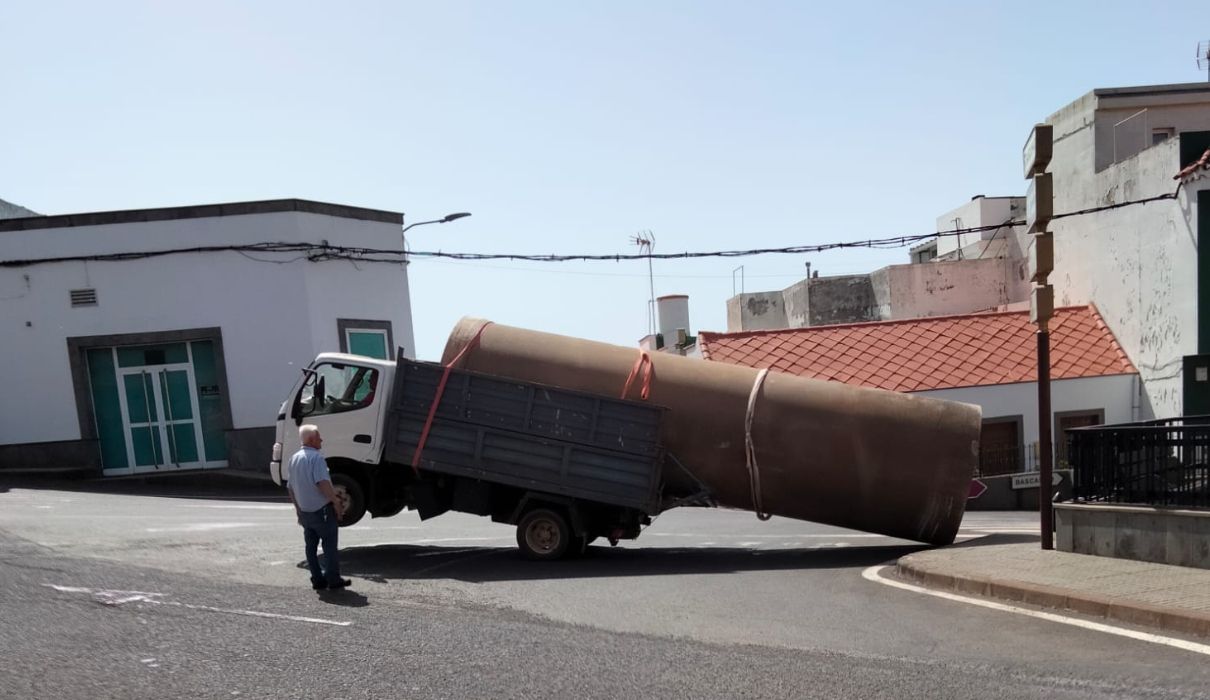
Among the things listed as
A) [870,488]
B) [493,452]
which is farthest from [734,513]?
[493,452]

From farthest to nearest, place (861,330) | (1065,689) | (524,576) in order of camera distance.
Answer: (861,330)
(524,576)
(1065,689)

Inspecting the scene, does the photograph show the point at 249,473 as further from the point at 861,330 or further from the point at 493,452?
the point at 861,330

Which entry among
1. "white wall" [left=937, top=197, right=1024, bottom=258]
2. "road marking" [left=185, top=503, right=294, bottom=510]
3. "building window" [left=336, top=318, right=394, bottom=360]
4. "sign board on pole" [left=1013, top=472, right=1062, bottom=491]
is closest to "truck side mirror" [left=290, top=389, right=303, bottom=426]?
"road marking" [left=185, top=503, right=294, bottom=510]

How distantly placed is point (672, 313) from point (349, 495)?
2957cm

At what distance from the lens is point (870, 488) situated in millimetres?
11469

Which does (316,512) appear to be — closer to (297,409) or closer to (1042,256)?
(297,409)

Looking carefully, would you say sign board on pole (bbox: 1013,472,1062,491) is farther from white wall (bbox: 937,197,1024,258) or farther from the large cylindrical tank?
white wall (bbox: 937,197,1024,258)

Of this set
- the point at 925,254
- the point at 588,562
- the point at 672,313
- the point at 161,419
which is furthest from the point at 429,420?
the point at 925,254

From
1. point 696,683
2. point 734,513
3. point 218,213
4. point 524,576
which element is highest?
point 218,213

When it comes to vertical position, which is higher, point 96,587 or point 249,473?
point 96,587

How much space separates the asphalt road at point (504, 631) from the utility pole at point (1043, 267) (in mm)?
1996

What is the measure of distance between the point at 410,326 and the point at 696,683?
2175 centimetres

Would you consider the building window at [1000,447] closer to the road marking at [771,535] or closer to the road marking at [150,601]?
the road marking at [771,535]

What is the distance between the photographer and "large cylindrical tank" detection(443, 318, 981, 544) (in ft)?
37.5
